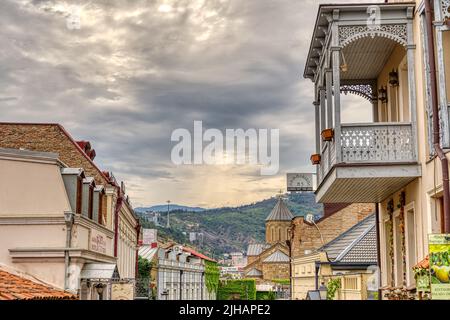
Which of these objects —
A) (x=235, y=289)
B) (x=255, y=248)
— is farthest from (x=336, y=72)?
(x=255, y=248)

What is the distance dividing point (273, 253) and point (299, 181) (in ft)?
282

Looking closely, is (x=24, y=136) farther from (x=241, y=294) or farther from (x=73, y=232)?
(x=241, y=294)

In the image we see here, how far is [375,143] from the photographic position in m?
12.7

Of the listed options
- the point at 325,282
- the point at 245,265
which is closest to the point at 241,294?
the point at 245,265

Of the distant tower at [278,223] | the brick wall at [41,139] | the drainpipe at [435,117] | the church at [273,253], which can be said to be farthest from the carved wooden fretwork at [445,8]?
the distant tower at [278,223]

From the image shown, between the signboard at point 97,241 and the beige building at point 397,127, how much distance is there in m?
6.93

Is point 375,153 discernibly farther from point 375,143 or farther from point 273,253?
point 273,253

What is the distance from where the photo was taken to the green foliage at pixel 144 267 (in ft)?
134

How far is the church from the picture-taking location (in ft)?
332

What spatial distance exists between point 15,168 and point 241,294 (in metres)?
58.4

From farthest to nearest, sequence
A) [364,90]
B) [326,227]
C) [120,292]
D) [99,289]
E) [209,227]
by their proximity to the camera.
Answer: [209,227]
[326,227]
[120,292]
[99,289]
[364,90]

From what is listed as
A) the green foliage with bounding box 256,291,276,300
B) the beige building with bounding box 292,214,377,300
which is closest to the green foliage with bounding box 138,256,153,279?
the beige building with bounding box 292,214,377,300

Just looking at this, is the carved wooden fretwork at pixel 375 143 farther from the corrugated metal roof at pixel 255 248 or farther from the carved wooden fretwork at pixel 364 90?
the corrugated metal roof at pixel 255 248

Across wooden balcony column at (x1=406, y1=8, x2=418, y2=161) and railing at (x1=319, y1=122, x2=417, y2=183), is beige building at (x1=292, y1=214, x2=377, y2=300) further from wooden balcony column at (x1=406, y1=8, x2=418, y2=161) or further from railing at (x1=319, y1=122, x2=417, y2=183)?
wooden balcony column at (x1=406, y1=8, x2=418, y2=161)
